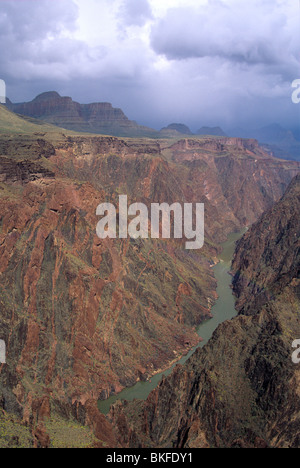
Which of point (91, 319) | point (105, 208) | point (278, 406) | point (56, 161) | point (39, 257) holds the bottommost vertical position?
point (278, 406)

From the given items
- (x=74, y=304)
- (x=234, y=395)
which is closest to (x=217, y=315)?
(x=74, y=304)

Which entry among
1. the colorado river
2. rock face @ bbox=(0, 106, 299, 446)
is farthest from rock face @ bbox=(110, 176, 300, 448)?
the colorado river

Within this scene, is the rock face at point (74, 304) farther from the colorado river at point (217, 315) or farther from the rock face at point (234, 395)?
the rock face at point (234, 395)

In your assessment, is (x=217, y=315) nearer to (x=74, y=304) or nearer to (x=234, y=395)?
(x=74, y=304)

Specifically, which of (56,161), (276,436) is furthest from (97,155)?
(276,436)
